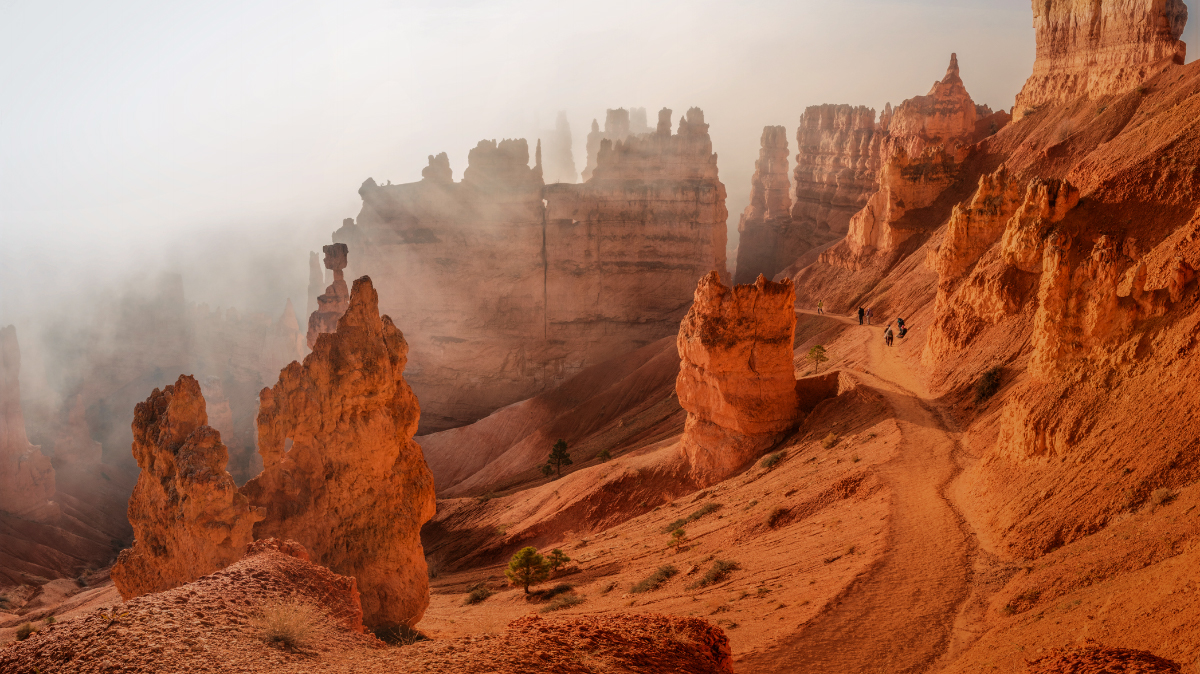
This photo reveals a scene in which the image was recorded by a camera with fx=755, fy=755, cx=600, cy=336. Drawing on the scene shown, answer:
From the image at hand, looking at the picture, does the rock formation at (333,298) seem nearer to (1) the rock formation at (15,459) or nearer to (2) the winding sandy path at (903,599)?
(1) the rock formation at (15,459)

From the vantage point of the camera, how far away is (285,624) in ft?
32.0

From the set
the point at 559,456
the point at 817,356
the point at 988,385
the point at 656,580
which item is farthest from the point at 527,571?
the point at 817,356

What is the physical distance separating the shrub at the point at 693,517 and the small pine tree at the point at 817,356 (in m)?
13.9

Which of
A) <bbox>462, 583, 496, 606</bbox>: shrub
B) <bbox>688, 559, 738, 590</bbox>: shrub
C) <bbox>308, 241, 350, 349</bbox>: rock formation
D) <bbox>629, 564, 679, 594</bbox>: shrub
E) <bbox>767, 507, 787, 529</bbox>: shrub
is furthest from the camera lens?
<bbox>308, 241, 350, 349</bbox>: rock formation

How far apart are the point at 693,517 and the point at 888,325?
2295 centimetres

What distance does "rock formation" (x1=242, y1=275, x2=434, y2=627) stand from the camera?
19.1 metres

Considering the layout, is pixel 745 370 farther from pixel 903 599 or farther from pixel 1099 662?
pixel 1099 662

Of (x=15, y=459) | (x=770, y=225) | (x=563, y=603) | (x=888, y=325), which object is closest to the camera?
(x=563, y=603)

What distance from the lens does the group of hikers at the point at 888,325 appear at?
35500mm

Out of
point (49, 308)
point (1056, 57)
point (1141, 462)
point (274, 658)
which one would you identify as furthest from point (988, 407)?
point (49, 308)

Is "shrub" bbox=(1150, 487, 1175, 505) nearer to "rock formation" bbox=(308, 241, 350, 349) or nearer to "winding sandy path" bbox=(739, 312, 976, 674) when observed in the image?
"winding sandy path" bbox=(739, 312, 976, 674)

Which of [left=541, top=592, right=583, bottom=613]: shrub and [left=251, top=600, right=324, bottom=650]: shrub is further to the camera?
[left=541, top=592, right=583, bottom=613]: shrub

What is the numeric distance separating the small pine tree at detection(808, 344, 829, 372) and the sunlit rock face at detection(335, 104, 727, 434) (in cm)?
2357

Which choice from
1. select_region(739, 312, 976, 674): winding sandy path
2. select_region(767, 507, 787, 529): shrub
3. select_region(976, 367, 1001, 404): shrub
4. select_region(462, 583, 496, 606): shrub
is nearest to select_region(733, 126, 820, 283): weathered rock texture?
select_region(976, 367, 1001, 404): shrub
